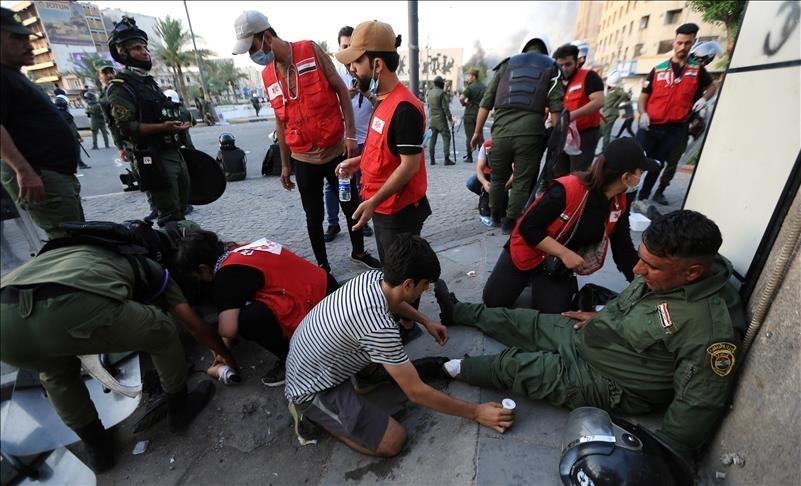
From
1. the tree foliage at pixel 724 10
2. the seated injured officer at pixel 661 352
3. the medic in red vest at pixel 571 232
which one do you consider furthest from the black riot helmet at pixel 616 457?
the tree foliage at pixel 724 10

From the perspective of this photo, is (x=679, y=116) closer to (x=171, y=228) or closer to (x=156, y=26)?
(x=171, y=228)

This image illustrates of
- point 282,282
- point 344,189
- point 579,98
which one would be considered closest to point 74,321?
point 282,282

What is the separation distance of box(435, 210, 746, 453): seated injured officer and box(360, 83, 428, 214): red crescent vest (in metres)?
0.96

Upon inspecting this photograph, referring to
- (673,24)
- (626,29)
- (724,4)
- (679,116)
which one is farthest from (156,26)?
(626,29)

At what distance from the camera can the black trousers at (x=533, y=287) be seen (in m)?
2.53

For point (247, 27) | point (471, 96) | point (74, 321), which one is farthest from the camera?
point (471, 96)

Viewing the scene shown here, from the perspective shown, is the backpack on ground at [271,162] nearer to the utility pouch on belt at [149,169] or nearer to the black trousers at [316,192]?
the utility pouch on belt at [149,169]

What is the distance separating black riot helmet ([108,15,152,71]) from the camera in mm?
2910

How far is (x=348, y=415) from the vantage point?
1.77 metres

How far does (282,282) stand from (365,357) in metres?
0.73

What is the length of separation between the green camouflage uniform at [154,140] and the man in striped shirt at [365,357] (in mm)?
2183

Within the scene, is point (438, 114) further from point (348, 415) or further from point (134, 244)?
point (348, 415)

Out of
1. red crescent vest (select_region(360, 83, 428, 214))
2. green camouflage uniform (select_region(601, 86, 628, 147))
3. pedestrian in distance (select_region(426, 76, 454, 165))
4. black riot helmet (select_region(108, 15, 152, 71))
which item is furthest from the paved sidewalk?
green camouflage uniform (select_region(601, 86, 628, 147))

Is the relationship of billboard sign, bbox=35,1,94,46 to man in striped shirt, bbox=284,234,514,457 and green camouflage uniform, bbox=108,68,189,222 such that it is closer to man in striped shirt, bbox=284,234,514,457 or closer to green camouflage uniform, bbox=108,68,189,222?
green camouflage uniform, bbox=108,68,189,222
